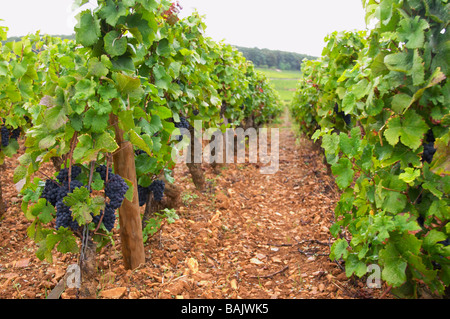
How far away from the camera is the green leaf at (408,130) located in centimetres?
179

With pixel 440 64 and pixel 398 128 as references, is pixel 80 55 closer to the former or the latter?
pixel 398 128

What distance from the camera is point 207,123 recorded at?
5000mm

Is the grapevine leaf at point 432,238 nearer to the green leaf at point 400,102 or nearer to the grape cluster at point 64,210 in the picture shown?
the green leaf at point 400,102

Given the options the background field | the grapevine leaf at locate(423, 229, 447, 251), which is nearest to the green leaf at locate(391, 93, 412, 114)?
the grapevine leaf at locate(423, 229, 447, 251)

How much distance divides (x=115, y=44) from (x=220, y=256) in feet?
6.87

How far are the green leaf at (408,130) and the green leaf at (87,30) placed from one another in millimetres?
1725

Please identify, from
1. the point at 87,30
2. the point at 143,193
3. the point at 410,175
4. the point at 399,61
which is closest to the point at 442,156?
the point at 410,175

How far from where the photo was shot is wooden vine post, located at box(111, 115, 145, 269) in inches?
98.9

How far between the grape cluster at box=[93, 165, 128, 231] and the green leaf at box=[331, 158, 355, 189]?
135 centimetres

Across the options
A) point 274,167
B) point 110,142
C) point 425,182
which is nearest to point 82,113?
point 110,142

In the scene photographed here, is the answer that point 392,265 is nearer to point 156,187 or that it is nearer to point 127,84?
point 127,84

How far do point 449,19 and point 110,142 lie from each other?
1.92 meters

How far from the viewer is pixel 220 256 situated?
3240 millimetres

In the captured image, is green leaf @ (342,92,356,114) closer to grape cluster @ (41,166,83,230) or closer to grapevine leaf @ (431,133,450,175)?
grapevine leaf @ (431,133,450,175)
